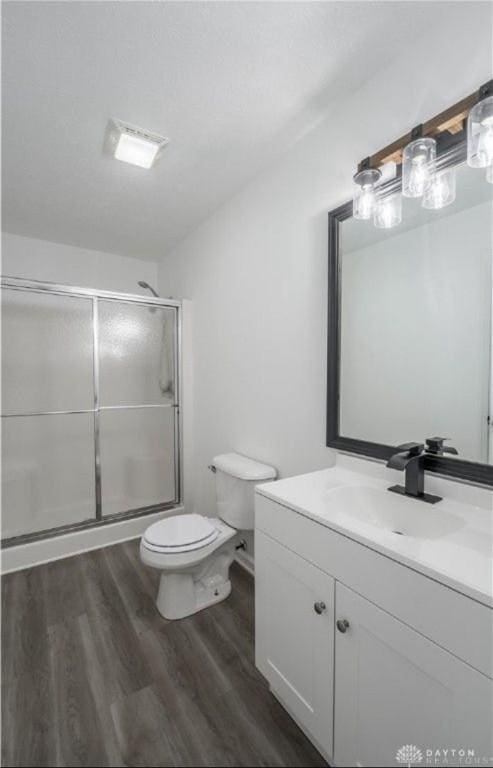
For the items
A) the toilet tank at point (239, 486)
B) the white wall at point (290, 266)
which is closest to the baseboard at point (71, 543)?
the white wall at point (290, 266)

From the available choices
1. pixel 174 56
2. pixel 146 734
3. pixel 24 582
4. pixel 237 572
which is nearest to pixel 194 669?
pixel 146 734

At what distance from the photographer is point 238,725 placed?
1134mm

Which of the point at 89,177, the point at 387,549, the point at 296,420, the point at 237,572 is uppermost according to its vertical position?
the point at 89,177

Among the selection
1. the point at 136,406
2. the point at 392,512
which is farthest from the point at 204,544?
the point at 136,406

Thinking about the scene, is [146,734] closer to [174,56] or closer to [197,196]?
[174,56]

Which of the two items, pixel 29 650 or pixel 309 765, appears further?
pixel 29 650

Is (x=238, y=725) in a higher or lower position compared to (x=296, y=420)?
lower

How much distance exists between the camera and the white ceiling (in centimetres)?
108

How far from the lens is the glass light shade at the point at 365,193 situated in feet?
4.05

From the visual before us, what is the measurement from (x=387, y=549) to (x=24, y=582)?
2.17 m

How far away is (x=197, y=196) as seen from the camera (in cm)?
215

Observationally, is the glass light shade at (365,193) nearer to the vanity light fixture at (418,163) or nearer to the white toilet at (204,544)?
the vanity light fixture at (418,163)

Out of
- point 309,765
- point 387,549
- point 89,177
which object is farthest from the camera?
point 89,177

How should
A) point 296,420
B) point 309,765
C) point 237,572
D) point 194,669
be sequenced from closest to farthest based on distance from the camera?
point 309,765 < point 194,669 < point 296,420 < point 237,572
